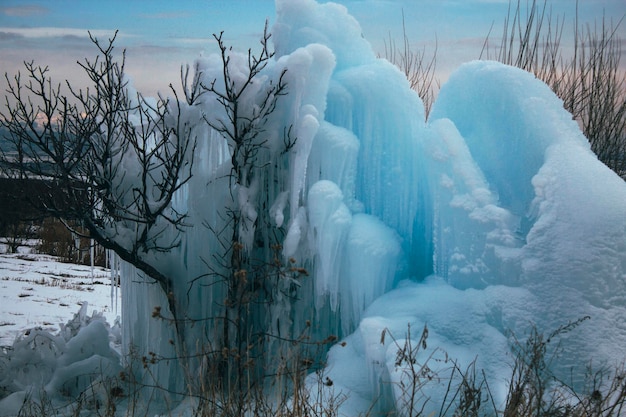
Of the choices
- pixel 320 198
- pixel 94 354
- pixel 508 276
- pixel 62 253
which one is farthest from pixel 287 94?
pixel 62 253

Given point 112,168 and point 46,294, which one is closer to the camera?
point 112,168

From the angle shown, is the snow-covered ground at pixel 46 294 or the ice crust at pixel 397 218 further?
the snow-covered ground at pixel 46 294

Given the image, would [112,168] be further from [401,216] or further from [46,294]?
[46,294]

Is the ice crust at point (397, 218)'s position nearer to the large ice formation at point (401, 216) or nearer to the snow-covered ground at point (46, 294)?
the large ice formation at point (401, 216)

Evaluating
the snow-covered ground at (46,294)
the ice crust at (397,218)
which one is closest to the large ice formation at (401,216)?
the ice crust at (397,218)

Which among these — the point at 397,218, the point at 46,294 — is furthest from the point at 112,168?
the point at 46,294

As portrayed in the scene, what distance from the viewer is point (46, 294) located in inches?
368

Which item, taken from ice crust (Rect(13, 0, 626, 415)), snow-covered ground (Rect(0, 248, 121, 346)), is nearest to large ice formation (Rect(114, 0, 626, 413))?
ice crust (Rect(13, 0, 626, 415))

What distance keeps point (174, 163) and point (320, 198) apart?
1.20m

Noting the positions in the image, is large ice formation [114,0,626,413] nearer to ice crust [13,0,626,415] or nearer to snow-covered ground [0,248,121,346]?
ice crust [13,0,626,415]

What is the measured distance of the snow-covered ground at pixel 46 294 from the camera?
7941 mm

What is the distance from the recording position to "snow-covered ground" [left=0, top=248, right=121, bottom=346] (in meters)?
7.94

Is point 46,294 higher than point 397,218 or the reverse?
the reverse

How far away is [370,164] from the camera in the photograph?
17.7 feet
